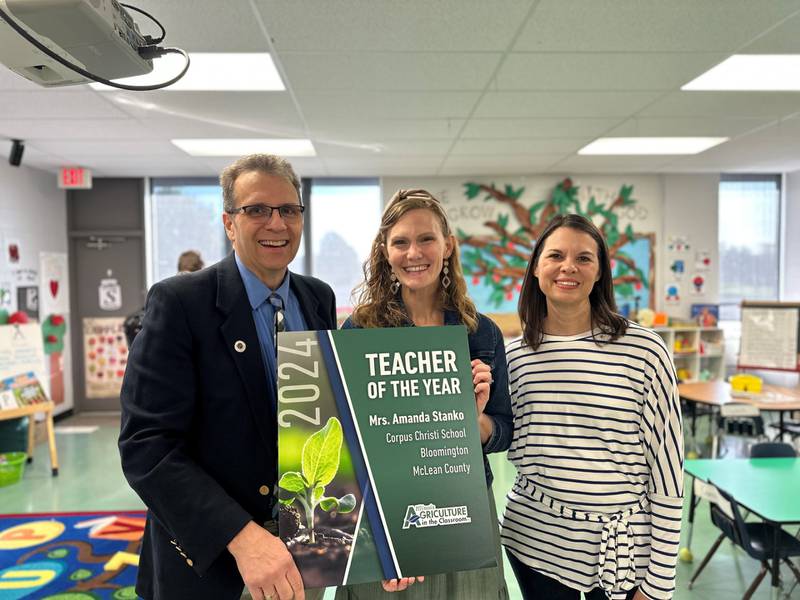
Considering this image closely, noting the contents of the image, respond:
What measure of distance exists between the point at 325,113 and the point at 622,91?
7.03 feet

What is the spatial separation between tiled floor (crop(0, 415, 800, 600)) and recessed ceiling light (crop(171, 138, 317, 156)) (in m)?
3.04

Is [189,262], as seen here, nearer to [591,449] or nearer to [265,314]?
[265,314]

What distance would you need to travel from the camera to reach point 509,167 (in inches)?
245

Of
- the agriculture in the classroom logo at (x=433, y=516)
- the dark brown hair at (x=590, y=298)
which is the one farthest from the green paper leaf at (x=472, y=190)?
the agriculture in the classroom logo at (x=433, y=516)

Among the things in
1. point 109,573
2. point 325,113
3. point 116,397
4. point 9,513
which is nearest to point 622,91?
point 325,113

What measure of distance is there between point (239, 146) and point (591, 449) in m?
4.53

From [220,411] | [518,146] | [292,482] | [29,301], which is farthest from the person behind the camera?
[29,301]

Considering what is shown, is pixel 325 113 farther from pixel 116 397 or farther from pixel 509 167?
pixel 116 397

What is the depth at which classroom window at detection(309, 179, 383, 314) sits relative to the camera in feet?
22.5

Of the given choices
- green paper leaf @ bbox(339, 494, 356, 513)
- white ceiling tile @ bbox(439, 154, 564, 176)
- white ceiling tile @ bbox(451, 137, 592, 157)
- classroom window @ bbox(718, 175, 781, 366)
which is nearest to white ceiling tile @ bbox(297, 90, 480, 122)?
white ceiling tile @ bbox(451, 137, 592, 157)

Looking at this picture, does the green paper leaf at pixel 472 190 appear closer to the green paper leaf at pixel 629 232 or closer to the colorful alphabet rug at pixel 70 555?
the green paper leaf at pixel 629 232

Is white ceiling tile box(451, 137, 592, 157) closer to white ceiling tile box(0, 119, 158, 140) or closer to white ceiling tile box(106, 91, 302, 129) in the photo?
white ceiling tile box(106, 91, 302, 129)

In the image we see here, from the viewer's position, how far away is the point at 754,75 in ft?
10.9

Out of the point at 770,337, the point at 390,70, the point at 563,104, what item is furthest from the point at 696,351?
the point at 390,70
